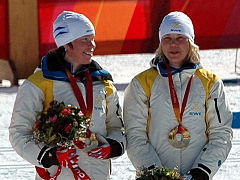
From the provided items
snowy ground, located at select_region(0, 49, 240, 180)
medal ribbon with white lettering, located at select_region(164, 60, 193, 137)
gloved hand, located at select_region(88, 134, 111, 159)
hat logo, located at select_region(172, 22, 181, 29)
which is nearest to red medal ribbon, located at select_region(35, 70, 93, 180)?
gloved hand, located at select_region(88, 134, 111, 159)

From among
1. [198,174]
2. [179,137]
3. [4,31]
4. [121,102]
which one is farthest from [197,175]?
[4,31]

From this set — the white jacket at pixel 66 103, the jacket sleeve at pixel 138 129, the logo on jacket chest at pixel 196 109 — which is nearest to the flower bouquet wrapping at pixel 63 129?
the white jacket at pixel 66 103

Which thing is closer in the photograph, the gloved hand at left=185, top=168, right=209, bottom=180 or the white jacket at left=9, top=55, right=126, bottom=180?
the white jacket at left=9, top=55, right=126, bottom=180

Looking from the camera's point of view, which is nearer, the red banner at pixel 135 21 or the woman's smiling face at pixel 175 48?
the woman's smiling face at pixel 175 48

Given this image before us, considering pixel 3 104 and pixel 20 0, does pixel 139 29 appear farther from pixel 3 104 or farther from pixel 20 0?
pixel 3 104

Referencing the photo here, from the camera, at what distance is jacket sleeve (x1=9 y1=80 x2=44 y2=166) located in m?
4.75

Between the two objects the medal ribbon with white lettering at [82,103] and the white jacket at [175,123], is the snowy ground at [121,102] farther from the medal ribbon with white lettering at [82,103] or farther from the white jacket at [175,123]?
the medal ribbon with white lettering at [82,103]

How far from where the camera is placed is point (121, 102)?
10180 mm

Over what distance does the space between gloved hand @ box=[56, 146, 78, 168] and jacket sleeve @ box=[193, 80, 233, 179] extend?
2.72ft

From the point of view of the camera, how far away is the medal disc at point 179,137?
492 cm

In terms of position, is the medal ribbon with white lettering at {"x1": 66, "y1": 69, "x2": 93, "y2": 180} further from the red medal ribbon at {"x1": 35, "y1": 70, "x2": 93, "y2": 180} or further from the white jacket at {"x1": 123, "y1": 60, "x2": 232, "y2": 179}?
the white jacket at {"x1": 123, "y1": 60, "x2": 232, "y2": 179}

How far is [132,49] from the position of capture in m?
12.0

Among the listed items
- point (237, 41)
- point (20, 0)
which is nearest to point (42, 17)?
point (20, 0)

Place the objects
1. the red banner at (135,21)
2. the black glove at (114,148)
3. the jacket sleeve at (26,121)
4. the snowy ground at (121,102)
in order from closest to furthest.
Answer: the jacket sleeve at (26,121) → the black glove at (114,148) → the snowy ground at (121,102) → the red banner at (135,21)
